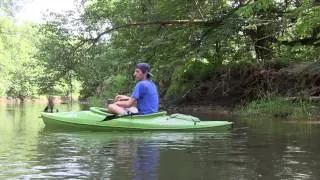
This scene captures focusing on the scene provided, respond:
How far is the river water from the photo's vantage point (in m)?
5.27

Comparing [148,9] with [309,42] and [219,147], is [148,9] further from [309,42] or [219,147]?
[219,147]

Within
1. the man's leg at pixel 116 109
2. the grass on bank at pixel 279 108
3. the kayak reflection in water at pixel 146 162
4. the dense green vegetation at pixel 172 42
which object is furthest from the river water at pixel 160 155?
the dense green vegetation at pixel 172 42

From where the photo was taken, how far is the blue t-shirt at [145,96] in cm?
983

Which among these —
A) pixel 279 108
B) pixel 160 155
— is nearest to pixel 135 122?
pixel 160 155

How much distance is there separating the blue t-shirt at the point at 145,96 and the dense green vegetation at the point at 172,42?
5.30 metres

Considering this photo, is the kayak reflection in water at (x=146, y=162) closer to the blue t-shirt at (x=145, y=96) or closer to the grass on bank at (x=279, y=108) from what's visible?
the blue t-shirt at (x=145, y=96)

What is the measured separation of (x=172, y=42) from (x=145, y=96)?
649cm

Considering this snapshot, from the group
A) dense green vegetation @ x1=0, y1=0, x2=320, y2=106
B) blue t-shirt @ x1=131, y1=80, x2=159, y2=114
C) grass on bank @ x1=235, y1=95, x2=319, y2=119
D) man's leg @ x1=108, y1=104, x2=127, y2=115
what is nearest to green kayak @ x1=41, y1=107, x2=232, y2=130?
man's leg @ x1=108, y1=104, x2=127, y2=115

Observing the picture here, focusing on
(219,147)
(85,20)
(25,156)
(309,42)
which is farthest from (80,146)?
(85,20)

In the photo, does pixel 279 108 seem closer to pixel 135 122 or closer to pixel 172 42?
pixel 172 42

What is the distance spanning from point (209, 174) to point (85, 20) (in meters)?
14.4

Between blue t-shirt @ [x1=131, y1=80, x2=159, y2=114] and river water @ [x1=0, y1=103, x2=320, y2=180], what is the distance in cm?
71

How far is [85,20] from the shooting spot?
747 inches

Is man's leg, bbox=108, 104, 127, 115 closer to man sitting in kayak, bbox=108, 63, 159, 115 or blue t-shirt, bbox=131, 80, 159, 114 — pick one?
man sitting in kayak, bbox=108, 63, 159, 115
